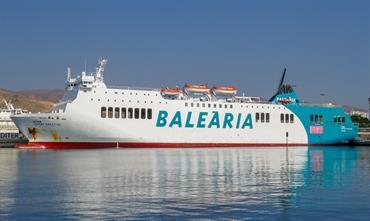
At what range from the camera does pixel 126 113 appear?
183ft

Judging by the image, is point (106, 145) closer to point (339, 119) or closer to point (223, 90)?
point (223, 90)

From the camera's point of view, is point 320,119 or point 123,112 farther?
point 320,119

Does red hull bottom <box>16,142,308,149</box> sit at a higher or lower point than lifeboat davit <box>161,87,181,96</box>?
lower

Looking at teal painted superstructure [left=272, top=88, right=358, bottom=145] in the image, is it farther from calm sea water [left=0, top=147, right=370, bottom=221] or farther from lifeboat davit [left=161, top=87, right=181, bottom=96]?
Answer: calm sea water [left=0, top=147, right=370, bottom=221]

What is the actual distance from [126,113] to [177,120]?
5708 millimetres

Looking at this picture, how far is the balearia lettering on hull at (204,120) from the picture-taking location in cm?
5816

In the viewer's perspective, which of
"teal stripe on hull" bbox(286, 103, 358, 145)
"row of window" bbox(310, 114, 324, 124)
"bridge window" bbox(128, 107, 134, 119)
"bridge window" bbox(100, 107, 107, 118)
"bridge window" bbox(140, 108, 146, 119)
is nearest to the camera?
"bridge window" bbox(100, 107, 107, 118)

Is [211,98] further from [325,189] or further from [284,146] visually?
[325,189]

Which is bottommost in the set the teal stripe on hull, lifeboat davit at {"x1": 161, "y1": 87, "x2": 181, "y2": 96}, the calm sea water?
the calm sea water

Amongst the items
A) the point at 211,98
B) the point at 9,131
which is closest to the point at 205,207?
the point at 211,98

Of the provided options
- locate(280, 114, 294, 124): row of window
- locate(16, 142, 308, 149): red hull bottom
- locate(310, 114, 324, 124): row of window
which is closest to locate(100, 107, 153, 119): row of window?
locate(16, 142, 308, 149): red hull bottom

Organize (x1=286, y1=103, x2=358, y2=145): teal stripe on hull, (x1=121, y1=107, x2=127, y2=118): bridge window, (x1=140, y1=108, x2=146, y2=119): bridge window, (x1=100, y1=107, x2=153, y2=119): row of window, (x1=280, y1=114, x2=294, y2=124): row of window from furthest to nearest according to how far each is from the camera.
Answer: (x1=286, y1=103, x2=358, y2=145): teal stripe on hull, (x1=280, y1=114, x2=294, y2=124): row of window, (x1=140, y1=108, x2=146, y2=119): bridge window, (x1=121, y1=107, x2=127, y2=118): bridge window, (x1=100, y1=107, x2=153, y2=119): row of window

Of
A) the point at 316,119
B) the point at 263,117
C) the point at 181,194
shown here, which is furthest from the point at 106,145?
the point at 181,194

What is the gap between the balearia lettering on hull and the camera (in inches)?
2290
